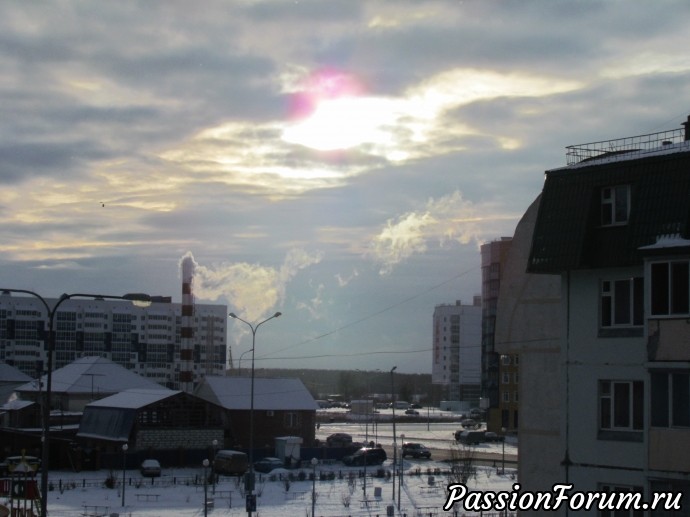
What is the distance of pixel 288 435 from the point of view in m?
81.5

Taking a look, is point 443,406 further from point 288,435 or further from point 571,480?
point 571,480

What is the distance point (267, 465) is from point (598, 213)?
5056cm

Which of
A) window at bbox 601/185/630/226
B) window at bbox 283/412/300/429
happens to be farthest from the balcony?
window at bbox 283/412/300/429

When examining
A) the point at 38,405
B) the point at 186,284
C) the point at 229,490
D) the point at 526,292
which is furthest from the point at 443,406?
the point at 526,292

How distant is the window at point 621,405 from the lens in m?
21.7

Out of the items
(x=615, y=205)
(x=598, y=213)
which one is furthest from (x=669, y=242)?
(x=598, y=213)

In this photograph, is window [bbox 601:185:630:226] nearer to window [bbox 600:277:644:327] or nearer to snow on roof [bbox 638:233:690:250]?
window [bbox 600:277:644:327]

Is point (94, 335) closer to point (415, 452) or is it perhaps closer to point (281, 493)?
point (415, 452)

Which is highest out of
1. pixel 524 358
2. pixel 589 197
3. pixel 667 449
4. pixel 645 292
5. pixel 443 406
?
pixel 589 197

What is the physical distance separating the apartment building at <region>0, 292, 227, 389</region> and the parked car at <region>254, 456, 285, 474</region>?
374ft

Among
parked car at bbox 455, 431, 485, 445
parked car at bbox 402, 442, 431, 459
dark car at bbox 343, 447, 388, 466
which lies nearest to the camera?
dark car at bbox 343, 447, 388, 466

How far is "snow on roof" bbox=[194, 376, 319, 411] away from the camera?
264 ft

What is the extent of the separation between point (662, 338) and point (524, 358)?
662 centimetres

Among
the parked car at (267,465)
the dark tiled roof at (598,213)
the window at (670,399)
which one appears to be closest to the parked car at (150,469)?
the parked car at (267,465)
